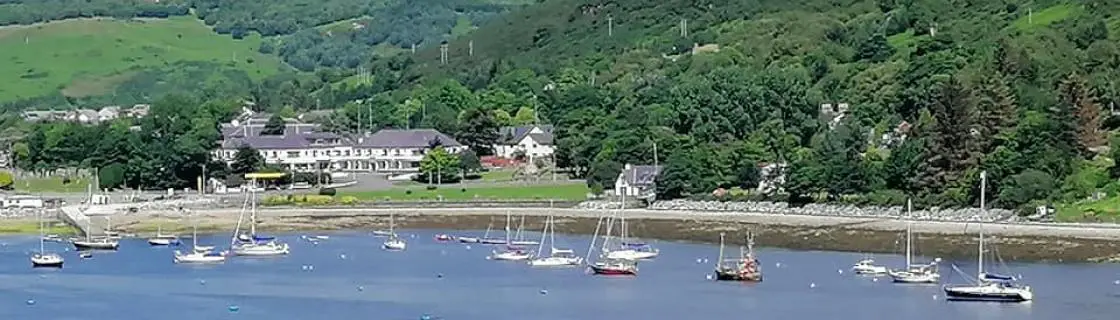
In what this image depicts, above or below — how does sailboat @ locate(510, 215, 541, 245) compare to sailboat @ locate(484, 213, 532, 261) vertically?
above

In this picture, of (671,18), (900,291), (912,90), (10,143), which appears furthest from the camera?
(671,18)

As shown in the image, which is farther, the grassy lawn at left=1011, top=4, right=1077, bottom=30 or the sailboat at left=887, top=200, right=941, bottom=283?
the grassy lawn at left=1011, top=4, right=1077, bottom=30

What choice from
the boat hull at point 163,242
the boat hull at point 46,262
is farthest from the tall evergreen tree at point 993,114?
the boat hull at point 46,262

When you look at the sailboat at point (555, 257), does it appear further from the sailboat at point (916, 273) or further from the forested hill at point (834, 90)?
the forested hill at point (834, 90)

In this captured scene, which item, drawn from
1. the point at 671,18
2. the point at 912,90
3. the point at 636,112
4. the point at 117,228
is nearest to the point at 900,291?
the point at 117,228

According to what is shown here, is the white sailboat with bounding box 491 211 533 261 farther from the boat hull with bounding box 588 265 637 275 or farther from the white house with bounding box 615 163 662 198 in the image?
the white house with bounding box 615 163 662 198

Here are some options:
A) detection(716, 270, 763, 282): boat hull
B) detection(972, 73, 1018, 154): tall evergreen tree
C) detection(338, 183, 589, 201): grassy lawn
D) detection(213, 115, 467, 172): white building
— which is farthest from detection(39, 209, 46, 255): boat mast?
detection(972, 73, 1018, 154): tall evergreen tree

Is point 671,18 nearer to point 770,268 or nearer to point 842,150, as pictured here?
point 842,150
